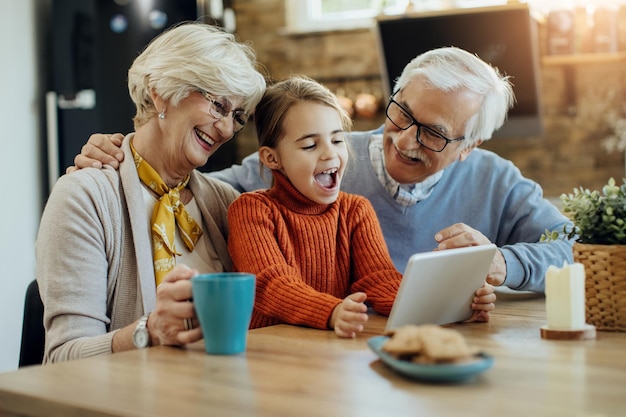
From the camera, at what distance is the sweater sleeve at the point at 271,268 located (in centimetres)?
142

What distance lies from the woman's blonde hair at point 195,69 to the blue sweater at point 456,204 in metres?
0.52

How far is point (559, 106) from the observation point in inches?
183

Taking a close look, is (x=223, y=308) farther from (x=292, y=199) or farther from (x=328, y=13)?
(x=328, y=13)

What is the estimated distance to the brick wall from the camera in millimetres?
4535

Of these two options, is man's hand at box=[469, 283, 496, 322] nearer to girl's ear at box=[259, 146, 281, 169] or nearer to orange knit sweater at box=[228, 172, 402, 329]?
orange knit sweater at box=[228, 172, 402, 329]

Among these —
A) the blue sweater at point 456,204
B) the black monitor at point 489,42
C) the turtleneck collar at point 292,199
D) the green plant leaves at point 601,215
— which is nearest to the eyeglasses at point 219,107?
the turtleneck collar at point 292,199

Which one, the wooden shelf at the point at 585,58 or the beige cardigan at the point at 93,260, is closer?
the beige cardigan at the point at 93,260

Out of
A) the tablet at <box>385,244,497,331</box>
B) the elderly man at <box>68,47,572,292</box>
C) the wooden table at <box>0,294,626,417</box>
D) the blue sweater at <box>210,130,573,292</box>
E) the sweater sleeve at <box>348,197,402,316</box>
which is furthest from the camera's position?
the blue sweater at <box>210,130,573,292</box>

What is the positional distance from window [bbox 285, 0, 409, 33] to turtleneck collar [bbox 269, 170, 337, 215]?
3559 mm

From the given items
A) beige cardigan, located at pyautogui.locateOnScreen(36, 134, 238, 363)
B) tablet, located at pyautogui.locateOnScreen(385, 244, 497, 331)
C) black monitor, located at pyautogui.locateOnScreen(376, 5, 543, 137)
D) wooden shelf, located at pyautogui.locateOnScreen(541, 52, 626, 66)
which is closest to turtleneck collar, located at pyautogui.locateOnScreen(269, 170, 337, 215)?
beige cardigan, located at pyautogui.locateOnScreen(36, 134, 238, 363)

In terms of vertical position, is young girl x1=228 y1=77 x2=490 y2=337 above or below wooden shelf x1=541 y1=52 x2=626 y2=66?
below

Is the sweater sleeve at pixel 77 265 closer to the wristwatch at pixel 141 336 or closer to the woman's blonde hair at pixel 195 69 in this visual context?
the wristwatch at pixel 141 336

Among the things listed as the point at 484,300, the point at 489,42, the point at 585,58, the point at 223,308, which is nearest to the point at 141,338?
the point at 223,308

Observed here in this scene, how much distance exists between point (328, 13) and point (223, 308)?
4322 millimetres
